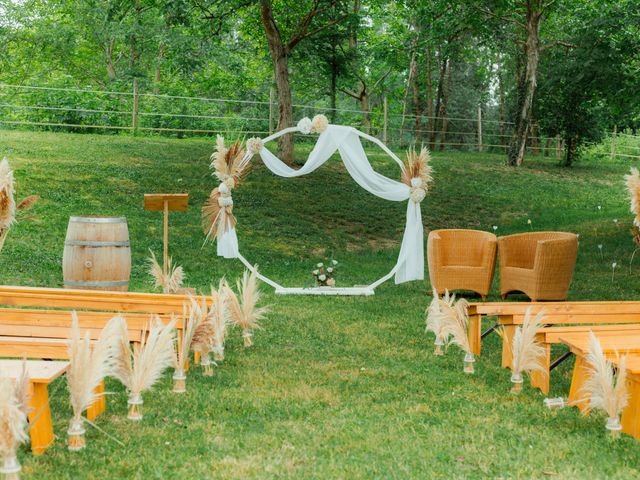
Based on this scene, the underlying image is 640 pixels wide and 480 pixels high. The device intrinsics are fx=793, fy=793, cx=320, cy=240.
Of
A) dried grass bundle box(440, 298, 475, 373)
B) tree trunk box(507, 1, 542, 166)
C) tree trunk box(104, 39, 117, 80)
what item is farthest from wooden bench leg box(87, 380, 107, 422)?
tree trunk box(104, 39, 117, 80)

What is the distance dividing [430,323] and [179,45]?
10471 mm

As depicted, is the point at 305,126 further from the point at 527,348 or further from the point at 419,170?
the point at 527,348

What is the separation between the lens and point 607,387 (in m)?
3.87

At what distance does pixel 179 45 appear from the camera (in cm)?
1486

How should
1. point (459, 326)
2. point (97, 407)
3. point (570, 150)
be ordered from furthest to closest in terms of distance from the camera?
point (570, 150)
point (459, 326)
point (97, 407)

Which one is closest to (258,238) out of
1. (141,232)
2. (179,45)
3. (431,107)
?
(141,232)

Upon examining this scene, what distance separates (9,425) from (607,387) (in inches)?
107

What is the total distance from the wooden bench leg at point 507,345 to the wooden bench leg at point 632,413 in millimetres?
1234

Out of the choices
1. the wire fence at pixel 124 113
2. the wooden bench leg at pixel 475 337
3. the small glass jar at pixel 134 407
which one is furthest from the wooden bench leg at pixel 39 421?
the wire fence at pixel 124 113

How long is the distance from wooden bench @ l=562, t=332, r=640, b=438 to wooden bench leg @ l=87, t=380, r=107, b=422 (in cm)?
248

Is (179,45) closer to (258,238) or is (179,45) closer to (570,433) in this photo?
(258,238)

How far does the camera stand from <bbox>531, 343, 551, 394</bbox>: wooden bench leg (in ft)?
15.9

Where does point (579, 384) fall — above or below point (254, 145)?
below

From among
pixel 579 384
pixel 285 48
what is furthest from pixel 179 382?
pixel 285 48
